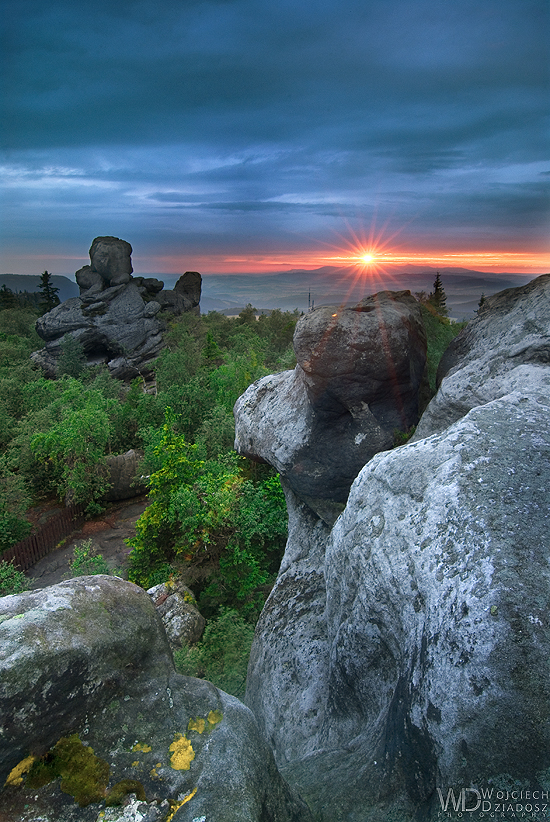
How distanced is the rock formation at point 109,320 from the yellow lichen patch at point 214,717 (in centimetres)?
4365

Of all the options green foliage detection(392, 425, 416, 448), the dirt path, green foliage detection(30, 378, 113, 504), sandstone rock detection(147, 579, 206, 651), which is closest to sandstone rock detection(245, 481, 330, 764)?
green foliage detection(392, 425, 416, 448)

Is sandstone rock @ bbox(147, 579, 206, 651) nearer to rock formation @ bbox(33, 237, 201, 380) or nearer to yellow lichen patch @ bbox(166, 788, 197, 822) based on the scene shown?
yellow lichen patch @ bbox(166, 788, 197, 822)

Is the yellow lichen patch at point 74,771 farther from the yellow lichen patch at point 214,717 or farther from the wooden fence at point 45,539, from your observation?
the wooden fence at point 45,539

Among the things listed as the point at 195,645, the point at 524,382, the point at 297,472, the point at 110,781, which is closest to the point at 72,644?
the point at 110,781

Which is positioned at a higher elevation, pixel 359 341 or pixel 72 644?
pixel 359 341

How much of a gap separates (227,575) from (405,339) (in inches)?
Answer: 318

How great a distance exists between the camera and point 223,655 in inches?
408

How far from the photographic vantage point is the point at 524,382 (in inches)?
231

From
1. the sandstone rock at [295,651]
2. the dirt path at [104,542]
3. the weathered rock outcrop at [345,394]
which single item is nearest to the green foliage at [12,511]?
the dirt path at [104,542]

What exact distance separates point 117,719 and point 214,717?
77 cm

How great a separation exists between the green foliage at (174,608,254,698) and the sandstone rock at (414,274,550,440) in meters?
6.05

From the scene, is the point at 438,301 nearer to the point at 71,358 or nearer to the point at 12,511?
the point at 12,511

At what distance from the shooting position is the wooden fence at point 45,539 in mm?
17188

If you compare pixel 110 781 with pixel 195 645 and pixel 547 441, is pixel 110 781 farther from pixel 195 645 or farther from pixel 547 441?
pixel 195 645
